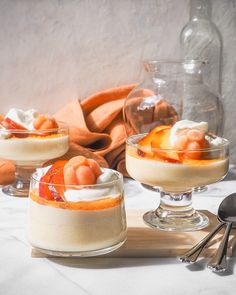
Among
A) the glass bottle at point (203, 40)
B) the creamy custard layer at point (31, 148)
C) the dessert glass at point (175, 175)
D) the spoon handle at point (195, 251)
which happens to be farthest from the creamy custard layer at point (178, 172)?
the glass bottle at point (203, 40)

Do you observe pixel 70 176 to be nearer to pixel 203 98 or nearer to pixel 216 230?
pixel 216 230

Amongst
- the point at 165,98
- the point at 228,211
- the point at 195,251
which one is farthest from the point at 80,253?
the point at 165,98

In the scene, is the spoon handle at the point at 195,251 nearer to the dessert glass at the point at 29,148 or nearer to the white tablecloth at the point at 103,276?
the white tablecloth at the point at 103,276

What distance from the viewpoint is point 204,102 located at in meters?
1.32

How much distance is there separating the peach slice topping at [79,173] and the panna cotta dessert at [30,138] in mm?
375

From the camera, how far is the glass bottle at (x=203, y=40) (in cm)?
141

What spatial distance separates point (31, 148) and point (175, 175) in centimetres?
37

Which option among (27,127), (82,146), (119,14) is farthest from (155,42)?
(27,127)

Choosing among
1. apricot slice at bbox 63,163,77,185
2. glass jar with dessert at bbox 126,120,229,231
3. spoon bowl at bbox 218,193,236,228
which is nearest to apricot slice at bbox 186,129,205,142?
glass jar with dessert at bbox 126,120,229,231

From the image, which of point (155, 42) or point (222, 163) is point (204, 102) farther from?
point (222, 163)

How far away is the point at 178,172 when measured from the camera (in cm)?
92

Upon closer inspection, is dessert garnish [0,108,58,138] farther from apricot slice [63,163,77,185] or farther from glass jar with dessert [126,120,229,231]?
apricot slice [63,163,77,185]

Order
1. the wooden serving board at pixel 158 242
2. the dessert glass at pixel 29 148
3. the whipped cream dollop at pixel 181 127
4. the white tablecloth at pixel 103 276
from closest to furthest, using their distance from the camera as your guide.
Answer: the white tablecloth at pixel 103 276
the wooden serving board at pixel 158 242
the whipped cream dollop at pixel 181 127
the dessert glass at pixel 29 148

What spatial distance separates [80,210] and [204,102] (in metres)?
0.63
